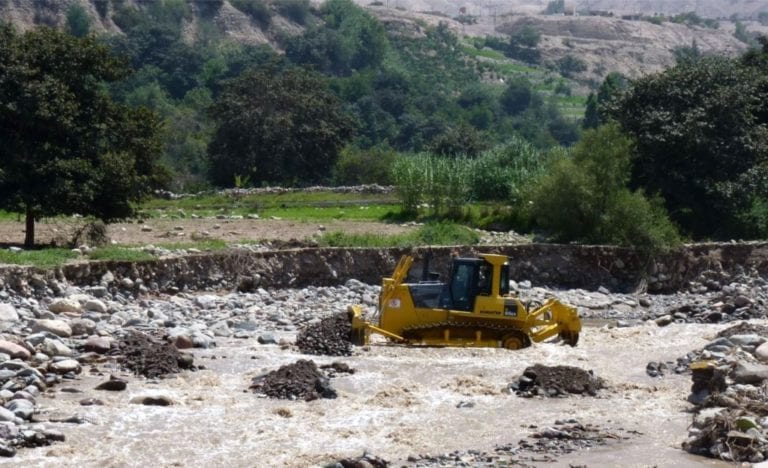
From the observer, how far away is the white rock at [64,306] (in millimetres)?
26984

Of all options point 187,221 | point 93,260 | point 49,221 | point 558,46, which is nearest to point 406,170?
Result: point 187,221

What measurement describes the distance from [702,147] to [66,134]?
22.0 metres

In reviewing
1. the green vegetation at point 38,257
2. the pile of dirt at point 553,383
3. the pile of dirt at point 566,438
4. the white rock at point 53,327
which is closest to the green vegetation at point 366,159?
the green vegetation at point 38,257

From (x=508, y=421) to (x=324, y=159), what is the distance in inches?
1791

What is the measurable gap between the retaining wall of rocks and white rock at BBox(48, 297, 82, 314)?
6.19 ft

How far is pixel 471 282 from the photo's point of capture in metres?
25.1

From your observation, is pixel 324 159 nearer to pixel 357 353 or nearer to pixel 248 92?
pixel 248 92

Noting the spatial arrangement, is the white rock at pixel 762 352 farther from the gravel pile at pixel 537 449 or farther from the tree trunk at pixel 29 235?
the tree trunk at pixel 29 235

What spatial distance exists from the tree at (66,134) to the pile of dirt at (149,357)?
10.7 meters

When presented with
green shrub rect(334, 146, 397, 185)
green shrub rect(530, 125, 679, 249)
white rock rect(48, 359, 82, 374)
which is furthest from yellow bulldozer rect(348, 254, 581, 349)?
green shrub rect(334, 146, 397, 185)

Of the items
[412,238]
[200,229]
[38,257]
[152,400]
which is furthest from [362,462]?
[200,229]

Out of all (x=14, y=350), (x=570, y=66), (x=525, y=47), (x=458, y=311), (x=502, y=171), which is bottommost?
(x=14, y=350)

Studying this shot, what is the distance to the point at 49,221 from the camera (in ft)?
134

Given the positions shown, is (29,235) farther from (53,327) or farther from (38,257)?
(53,327)
